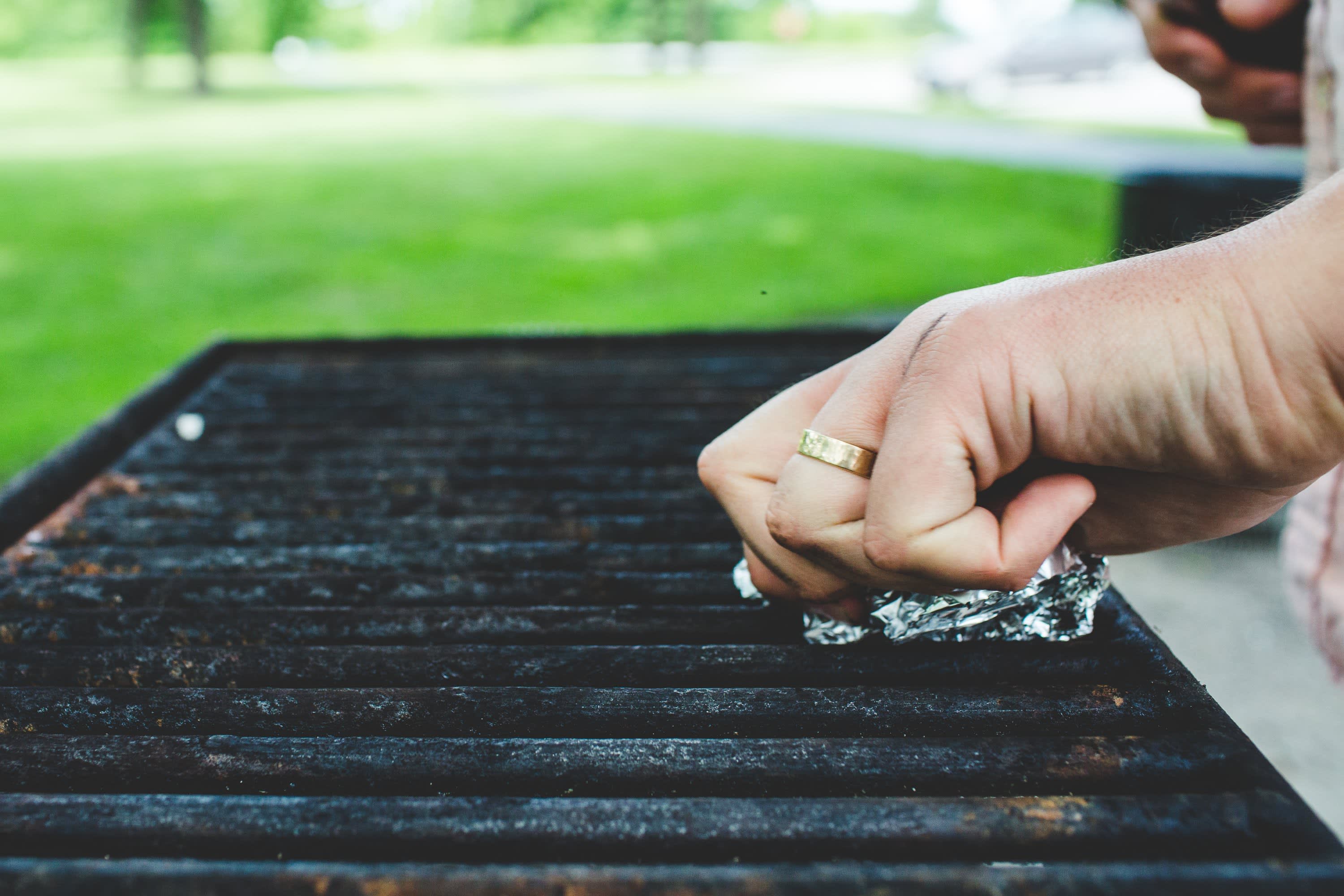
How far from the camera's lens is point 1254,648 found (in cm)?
242

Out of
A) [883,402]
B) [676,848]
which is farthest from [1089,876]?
[883,402]

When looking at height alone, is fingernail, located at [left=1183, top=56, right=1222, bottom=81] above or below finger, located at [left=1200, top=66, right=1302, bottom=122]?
above

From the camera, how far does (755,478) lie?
1003mm

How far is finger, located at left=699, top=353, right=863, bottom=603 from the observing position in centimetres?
98

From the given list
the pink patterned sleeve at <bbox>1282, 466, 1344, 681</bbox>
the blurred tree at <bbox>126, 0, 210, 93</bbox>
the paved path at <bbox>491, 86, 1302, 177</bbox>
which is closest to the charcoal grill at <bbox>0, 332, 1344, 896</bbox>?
the pink patterned sleeve at <bbox>1282, 466, 1344, 681</bbox>

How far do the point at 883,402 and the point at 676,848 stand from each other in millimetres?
438

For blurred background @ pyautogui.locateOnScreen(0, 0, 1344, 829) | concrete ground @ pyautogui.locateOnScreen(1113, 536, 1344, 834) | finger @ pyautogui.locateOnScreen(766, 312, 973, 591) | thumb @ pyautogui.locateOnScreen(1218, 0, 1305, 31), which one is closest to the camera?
finger @ pyautogui.locateOnScreen(766, 312, 973, 591)

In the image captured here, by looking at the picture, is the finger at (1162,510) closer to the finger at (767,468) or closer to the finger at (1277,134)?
the finger at (767,468)

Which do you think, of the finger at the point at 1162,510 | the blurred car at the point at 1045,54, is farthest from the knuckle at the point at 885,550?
the blurred car at the point at 1045,54

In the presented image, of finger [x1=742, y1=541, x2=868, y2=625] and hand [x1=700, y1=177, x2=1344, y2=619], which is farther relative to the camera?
finger [x1=742, y1=541, x2=868, y2=625]

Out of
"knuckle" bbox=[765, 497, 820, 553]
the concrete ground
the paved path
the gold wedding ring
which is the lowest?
the concrete ground

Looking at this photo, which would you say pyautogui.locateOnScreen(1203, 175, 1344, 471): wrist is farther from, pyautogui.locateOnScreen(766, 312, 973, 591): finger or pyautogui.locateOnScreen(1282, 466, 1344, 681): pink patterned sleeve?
pyautogui.locateOnScreen(1282, 466, 1344, 681): pink patterned sleeve

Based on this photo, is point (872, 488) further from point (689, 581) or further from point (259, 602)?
point (259, 602)

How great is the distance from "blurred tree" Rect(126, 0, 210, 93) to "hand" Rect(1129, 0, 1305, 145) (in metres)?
22.2
